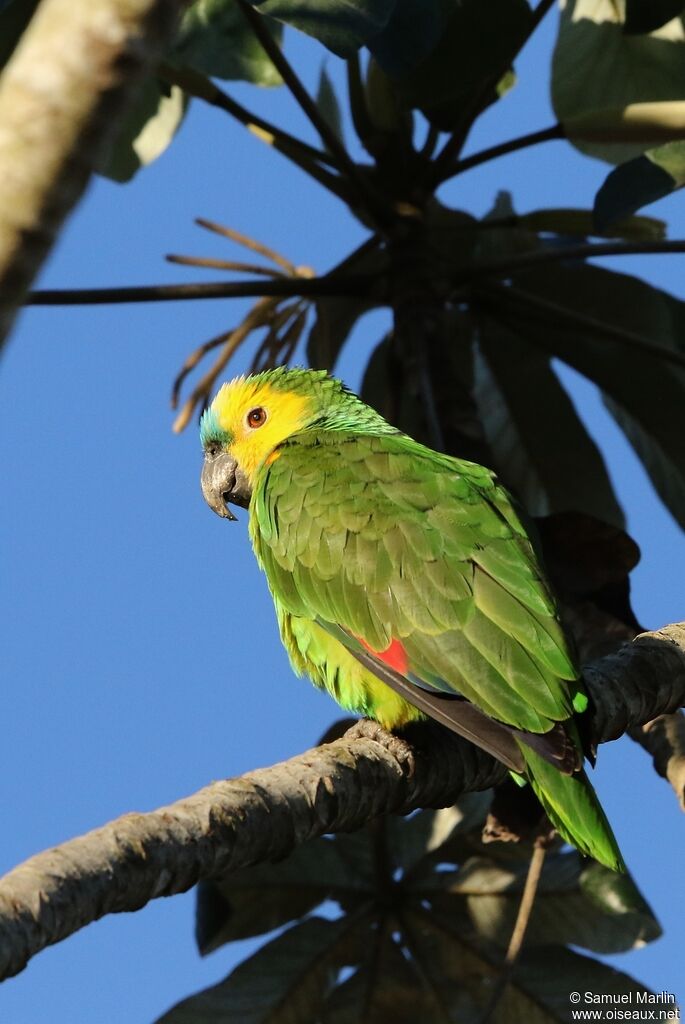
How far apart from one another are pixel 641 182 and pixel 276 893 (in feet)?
8.16

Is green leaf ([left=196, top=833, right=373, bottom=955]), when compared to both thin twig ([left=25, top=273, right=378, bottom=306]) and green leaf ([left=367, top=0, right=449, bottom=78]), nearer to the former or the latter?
thin twig ([left=25, top=273, right=378, bottom=306])

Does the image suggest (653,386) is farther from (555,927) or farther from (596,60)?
(555,927)

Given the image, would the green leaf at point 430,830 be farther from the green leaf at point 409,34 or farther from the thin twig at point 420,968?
the green leaf at point 409,34

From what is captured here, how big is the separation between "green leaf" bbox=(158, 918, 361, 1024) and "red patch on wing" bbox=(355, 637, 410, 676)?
4.01ft

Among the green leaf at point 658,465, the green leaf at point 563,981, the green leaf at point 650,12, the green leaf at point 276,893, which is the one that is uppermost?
the green leaf at point 650,12

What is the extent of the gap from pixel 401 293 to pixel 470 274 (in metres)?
0.26

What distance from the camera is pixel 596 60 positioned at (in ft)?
15.9

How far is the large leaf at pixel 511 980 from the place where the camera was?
12.2ft

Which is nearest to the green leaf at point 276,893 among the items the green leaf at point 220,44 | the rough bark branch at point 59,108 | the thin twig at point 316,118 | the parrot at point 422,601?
the parrot at point 422,601

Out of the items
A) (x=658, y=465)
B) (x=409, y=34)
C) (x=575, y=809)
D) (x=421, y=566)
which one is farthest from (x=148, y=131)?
(x=575, y=809)

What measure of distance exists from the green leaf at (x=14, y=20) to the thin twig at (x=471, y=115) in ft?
5.07

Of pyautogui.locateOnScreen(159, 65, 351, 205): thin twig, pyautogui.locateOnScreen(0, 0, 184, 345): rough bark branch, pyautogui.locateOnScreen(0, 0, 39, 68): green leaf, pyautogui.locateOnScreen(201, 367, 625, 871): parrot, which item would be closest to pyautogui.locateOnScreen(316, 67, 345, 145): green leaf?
pyautogui.locateOnScreen(159, 65, 351, 205): thin twig

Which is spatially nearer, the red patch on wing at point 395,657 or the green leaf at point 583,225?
the red patch on wing at point 395,657

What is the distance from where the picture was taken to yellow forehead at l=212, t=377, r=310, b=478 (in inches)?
160
